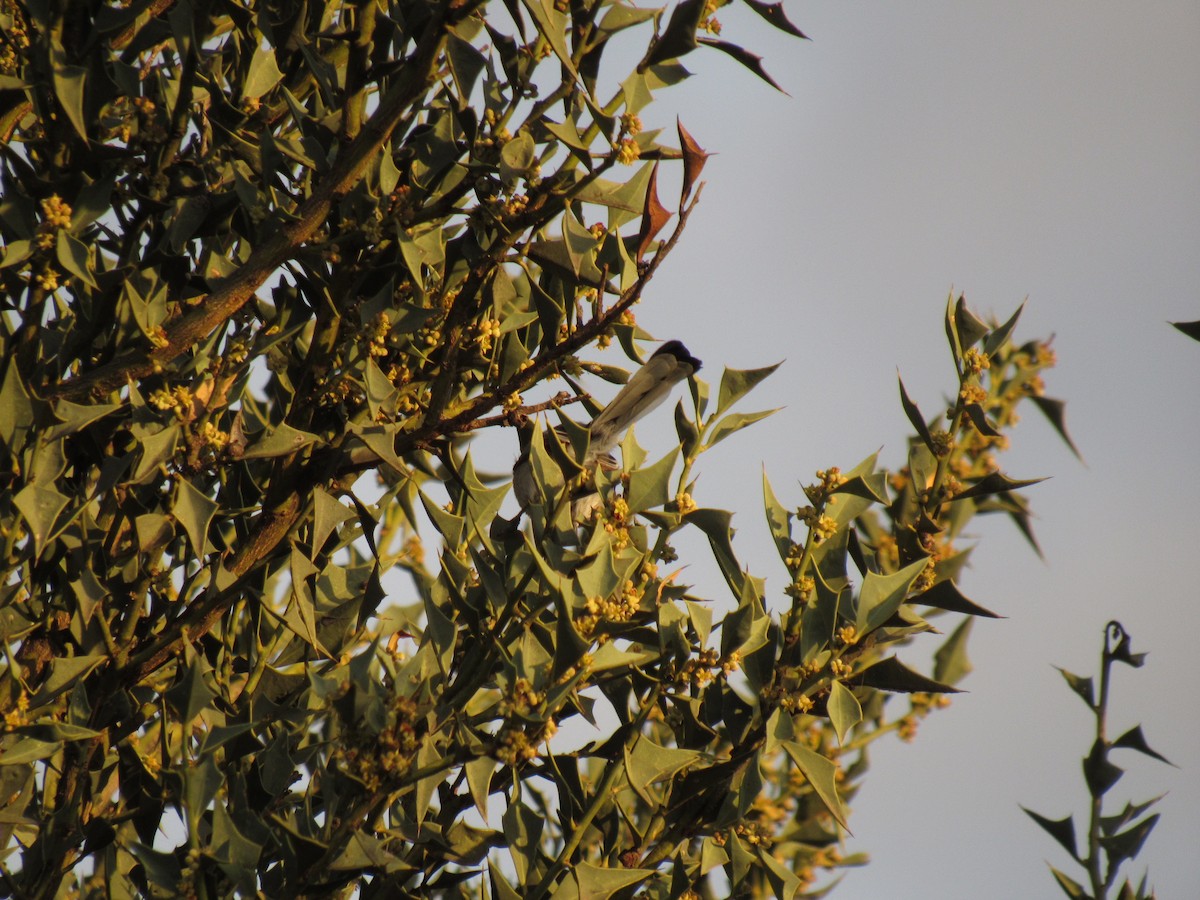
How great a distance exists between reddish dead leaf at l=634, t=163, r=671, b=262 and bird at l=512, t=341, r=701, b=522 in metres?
0.14

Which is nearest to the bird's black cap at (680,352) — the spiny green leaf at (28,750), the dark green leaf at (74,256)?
the dark green leaf at (74,256)

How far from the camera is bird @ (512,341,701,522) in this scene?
4.22ft

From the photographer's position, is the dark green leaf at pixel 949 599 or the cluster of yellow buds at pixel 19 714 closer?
the cluster of yellow buds at pixel 19 714

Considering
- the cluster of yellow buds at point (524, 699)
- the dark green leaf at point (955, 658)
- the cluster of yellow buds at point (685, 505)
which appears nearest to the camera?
the cluster of yellow buds at point (524, 699)

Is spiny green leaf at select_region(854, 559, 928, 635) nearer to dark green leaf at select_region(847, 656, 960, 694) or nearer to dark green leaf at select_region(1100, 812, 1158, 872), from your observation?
dark green leaf at select_region(847, 656, 960, 694)

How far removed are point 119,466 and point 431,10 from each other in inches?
24.5

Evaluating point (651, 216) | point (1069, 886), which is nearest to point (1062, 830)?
point (1069, 886)

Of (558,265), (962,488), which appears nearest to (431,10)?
(558,265)

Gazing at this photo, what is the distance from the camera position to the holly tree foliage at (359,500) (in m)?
1.15

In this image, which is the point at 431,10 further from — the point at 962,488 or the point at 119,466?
the point at 962,488

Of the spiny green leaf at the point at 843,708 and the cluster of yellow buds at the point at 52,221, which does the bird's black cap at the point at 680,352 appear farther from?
the cluster of yellow buds at the point at 52,221

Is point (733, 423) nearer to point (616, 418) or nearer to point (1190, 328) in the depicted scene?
point (616, 418)

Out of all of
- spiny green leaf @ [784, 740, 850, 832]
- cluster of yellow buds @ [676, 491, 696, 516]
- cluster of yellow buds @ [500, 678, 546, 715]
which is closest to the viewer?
cluster of yellow buds @ [500, 678, 546, 715]

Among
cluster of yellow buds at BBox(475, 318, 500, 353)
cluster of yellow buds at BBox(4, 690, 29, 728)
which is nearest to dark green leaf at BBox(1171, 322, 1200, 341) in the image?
cluster of yellow buds at BBox(475, 318, 500, 353)
